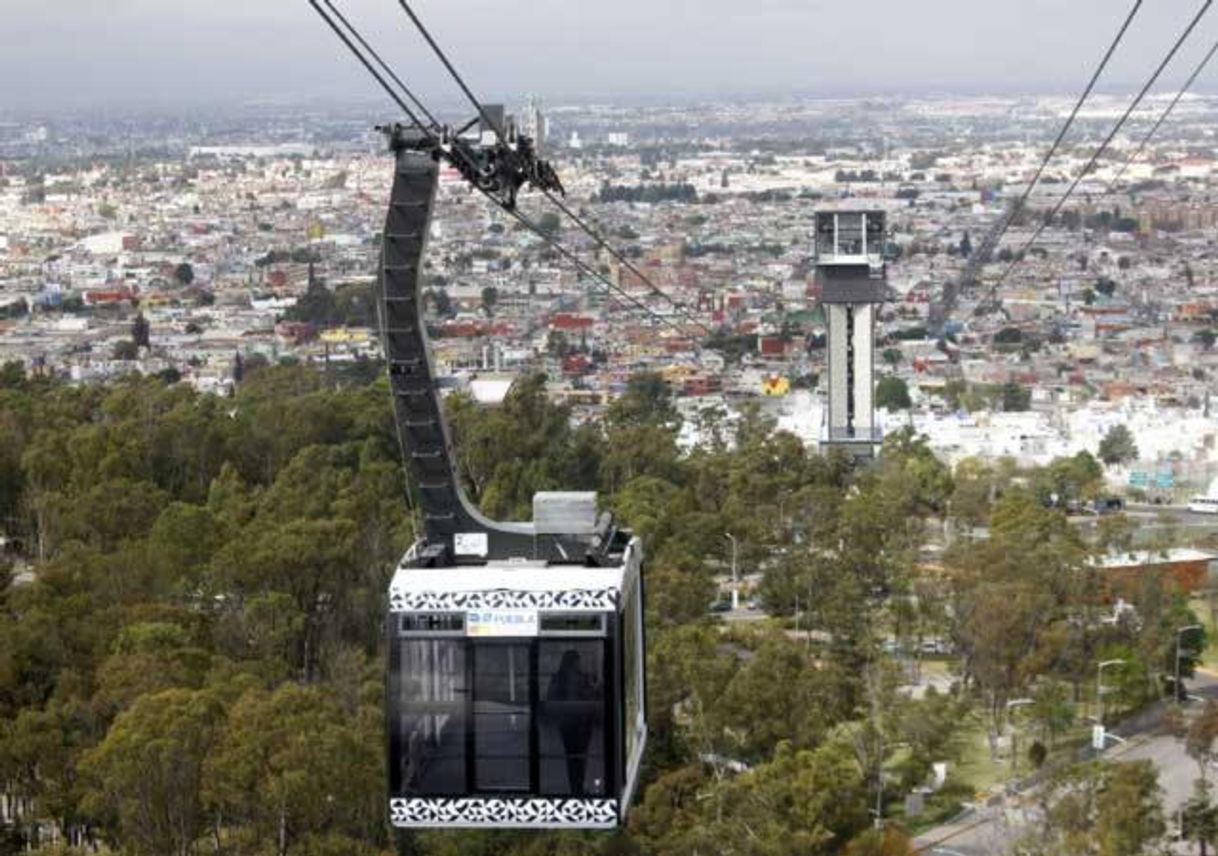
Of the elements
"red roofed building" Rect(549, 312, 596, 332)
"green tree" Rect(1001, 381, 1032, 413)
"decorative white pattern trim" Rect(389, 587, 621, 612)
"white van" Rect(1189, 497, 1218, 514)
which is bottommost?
"red roofed building" Rect(549, 312, 596, 332)

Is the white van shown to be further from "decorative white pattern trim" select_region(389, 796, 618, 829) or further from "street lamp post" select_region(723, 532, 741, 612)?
"decorative white pattern trim" select_region(389, 796, 618, 829)

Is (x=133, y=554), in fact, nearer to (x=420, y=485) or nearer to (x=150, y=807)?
(x=150, y=807)

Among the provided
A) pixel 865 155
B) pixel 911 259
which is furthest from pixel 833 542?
pixel 865 155

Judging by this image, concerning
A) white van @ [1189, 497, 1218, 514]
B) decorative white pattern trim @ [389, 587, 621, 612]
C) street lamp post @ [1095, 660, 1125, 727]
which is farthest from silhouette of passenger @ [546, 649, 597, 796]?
white van @ [1189, 497, 1218, 514]

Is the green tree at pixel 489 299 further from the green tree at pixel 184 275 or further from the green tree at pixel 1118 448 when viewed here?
the green tree at pixel 1118 448

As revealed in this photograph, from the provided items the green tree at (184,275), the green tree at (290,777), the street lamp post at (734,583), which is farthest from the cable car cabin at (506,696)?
the green tree at (184,275)

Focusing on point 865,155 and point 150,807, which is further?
point 865,155

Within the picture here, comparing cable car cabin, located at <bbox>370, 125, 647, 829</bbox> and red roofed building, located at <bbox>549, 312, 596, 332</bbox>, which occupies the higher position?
cable car cabin, located at <bbox>370, 125, 647, 829</bbox>
